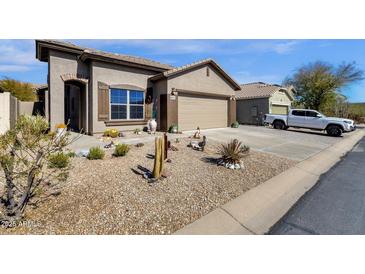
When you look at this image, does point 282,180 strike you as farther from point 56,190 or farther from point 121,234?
point 56,190

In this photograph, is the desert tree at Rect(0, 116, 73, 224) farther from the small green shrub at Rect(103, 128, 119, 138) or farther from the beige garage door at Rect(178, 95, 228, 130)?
the beige garage door at Rect(178, 95, 228, 130)

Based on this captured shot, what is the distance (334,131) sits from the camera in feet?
54.9

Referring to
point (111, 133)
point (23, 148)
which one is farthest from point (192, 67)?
point (23, 148)

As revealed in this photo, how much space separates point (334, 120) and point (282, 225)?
1661 centimetres

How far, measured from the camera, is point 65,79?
38.4 ft

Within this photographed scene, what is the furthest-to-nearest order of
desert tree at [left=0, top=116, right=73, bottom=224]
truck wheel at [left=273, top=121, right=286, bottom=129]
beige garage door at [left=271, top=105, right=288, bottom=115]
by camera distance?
beige garage door at [left=271, top=105, right=288, bottom=115] → truck wheel at [left=273, top=121, right=286, bottom=129] → desert tree at [left=0, top=116, right=73, bottom=224]

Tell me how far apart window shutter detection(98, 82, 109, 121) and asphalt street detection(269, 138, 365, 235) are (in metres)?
10.4

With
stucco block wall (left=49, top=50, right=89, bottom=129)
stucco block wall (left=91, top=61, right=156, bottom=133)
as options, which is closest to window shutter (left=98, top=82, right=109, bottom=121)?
stucco block wall (left=91, top=61, right=156, bottom=133)

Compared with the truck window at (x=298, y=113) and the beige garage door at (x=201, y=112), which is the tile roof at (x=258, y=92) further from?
the beige garage door at (x=201, y=112)

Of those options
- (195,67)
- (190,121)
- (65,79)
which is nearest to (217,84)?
(195,67)

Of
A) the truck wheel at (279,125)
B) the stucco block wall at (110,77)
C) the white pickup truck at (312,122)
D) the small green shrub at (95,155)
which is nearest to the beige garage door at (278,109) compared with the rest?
the white pickup truck at (312,122)

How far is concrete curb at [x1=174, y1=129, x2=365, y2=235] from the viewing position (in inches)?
141

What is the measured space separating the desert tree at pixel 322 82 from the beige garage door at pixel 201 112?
1842cm

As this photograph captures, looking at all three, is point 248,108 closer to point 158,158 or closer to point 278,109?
point 278,109
